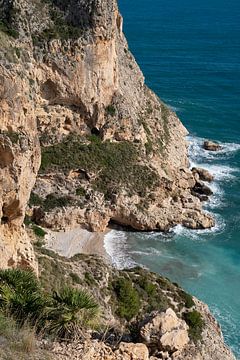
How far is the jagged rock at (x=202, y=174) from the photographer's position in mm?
64375

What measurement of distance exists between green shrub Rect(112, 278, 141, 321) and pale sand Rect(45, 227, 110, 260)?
39.2 ft

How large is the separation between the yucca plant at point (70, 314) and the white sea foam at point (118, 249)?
2598 cm

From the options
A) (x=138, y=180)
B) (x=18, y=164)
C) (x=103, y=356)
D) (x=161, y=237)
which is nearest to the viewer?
(x=103, y=356)

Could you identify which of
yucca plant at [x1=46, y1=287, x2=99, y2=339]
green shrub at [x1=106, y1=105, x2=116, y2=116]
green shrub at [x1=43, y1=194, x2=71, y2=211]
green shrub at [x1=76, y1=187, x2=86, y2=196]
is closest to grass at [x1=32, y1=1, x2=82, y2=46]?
green shrub at [x1=106, y1=105, x2=116, y2=116]

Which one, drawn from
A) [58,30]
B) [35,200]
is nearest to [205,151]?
[58,30]

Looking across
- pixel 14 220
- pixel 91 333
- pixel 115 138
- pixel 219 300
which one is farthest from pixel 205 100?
pixel 91 333

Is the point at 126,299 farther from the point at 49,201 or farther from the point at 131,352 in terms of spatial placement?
the point at 49,201

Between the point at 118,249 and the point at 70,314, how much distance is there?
95.6 ft

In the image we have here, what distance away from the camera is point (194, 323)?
32312 millimetres

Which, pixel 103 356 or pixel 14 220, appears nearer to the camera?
pixel 103 356

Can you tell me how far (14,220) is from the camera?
31.2 m

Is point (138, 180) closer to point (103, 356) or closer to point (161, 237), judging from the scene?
point (161, 237)

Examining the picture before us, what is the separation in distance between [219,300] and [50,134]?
22837mm

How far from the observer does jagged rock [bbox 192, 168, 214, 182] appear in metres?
64.4
